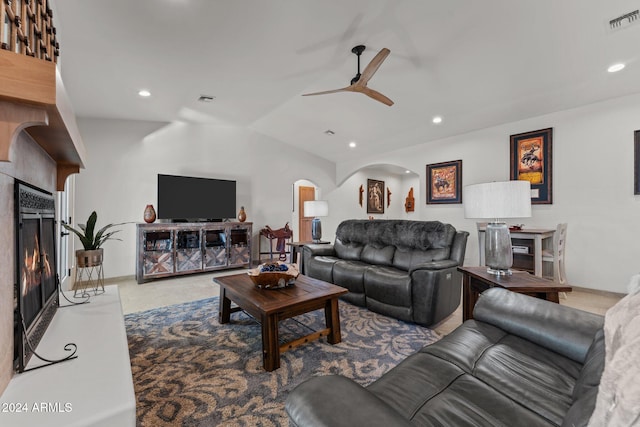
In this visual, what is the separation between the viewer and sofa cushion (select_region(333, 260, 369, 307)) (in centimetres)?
290

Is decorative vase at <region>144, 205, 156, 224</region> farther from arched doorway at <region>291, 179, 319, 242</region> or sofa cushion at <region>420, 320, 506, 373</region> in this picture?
sofa cushion at <region>420, 320, 506, 373</region>

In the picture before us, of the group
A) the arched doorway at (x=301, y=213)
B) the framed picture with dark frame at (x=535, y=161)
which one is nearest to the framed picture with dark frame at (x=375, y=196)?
the arched doorway at (x=301, y=213)

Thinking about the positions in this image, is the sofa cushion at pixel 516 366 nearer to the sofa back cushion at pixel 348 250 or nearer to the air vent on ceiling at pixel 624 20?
the sofa back cushion at pixel 348 250

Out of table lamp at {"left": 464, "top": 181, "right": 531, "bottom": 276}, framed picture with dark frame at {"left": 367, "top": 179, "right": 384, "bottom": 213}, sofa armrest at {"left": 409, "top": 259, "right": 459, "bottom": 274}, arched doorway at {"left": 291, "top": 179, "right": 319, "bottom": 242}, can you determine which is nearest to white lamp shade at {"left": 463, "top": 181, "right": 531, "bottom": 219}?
table lamp at {"left": 464, "top": 181, "right": 531, "bottom": 276}

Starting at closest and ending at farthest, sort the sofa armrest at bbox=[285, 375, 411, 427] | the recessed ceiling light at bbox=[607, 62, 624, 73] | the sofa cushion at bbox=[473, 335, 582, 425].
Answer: the sofa armrest at bbox=[285, 375, 411, 427]
the sofa cushion at bbox=[473, 335, 582, 425]
the recessed ceiling light at bbox=[607, 62, 624, 73]

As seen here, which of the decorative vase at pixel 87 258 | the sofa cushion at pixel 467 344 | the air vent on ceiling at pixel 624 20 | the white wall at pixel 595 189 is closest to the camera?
the sofa cushion at pixel 467 344

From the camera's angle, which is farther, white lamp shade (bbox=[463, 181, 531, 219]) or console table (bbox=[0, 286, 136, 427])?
white lamp shade (bbox=[463, 181, 531, 219])

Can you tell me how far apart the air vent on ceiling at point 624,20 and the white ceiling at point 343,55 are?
60mm

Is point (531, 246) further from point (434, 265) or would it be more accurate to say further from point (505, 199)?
point (505, 199)

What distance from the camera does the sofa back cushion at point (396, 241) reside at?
9.48 ft

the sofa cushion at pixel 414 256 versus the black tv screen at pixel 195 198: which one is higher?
the black tv screen at pixel 195 198

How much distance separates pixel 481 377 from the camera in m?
1.09

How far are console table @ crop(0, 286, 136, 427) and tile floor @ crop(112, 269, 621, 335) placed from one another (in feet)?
6.25

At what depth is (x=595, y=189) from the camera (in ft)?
11.8
